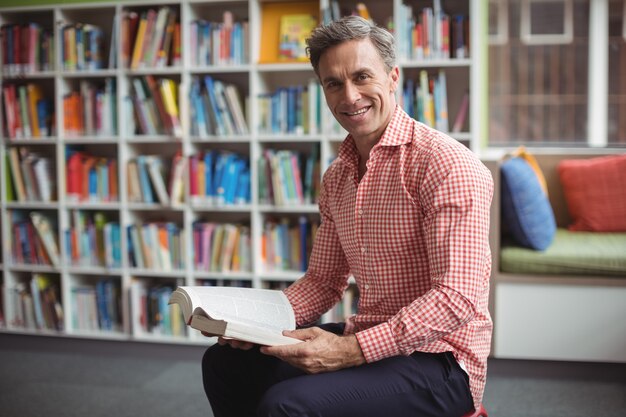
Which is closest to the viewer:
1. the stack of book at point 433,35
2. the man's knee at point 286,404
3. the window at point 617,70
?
the man's knee at point 286,404

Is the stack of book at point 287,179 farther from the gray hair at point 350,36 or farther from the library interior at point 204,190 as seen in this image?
the gray hair at point 350,36

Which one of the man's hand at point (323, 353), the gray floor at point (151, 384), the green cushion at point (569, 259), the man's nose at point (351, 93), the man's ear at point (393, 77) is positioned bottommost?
the gray floor at point (151, 384)

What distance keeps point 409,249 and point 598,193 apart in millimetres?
2284

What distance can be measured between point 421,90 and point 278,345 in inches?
80.6

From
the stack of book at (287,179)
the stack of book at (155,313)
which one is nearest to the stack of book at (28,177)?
the stack of book at (155,313)

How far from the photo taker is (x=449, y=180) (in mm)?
1405

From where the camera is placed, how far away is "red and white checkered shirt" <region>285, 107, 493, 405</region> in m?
1.36

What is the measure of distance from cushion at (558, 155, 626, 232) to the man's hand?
246cm

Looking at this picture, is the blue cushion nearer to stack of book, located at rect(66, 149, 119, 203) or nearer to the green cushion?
the green cushion

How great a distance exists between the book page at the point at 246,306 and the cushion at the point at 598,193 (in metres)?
2.34

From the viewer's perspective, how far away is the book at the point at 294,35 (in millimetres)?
3357

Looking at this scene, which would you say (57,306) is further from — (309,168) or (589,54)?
(589,54)

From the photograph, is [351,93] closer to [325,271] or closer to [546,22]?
[325,271]

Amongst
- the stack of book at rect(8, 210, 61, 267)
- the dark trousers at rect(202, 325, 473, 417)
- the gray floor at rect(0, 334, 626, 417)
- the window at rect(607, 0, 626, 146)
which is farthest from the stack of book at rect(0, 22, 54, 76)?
the window at rect(607, 0, 626, 146)
